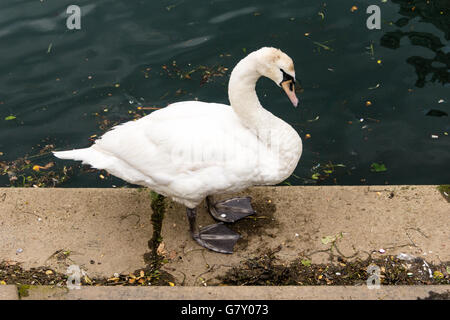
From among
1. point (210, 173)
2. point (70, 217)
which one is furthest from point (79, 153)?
point (210, 173)

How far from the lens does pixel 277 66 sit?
4316mm

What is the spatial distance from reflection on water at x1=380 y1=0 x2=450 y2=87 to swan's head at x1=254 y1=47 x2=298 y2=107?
333 centimetres

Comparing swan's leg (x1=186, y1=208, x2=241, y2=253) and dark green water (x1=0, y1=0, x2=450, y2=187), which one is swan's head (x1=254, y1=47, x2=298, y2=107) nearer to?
swan's leg (x1=186, y1=208, x2=241, y2=253)

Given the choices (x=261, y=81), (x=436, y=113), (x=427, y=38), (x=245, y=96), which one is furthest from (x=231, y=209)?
(x=427, y=38)

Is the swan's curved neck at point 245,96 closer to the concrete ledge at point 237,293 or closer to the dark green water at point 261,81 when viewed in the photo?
the concrete ledge at point 237,293

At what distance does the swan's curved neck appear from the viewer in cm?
445

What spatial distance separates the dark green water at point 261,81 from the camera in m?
6.24

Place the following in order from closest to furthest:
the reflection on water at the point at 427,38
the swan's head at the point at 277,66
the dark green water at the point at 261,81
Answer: the swan's head at the point at 277,66 → the dark green water at the point at 261,81 → the reflection on water at the point at 427,38

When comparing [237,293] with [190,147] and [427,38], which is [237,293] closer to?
[190,147]

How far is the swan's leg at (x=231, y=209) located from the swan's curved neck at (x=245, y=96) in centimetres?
94

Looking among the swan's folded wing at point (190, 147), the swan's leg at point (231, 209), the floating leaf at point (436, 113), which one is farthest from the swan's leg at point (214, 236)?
the floating leaf at point (436, 113)

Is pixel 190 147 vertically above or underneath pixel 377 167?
above

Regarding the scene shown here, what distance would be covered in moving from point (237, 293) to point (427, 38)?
18.1 ft
